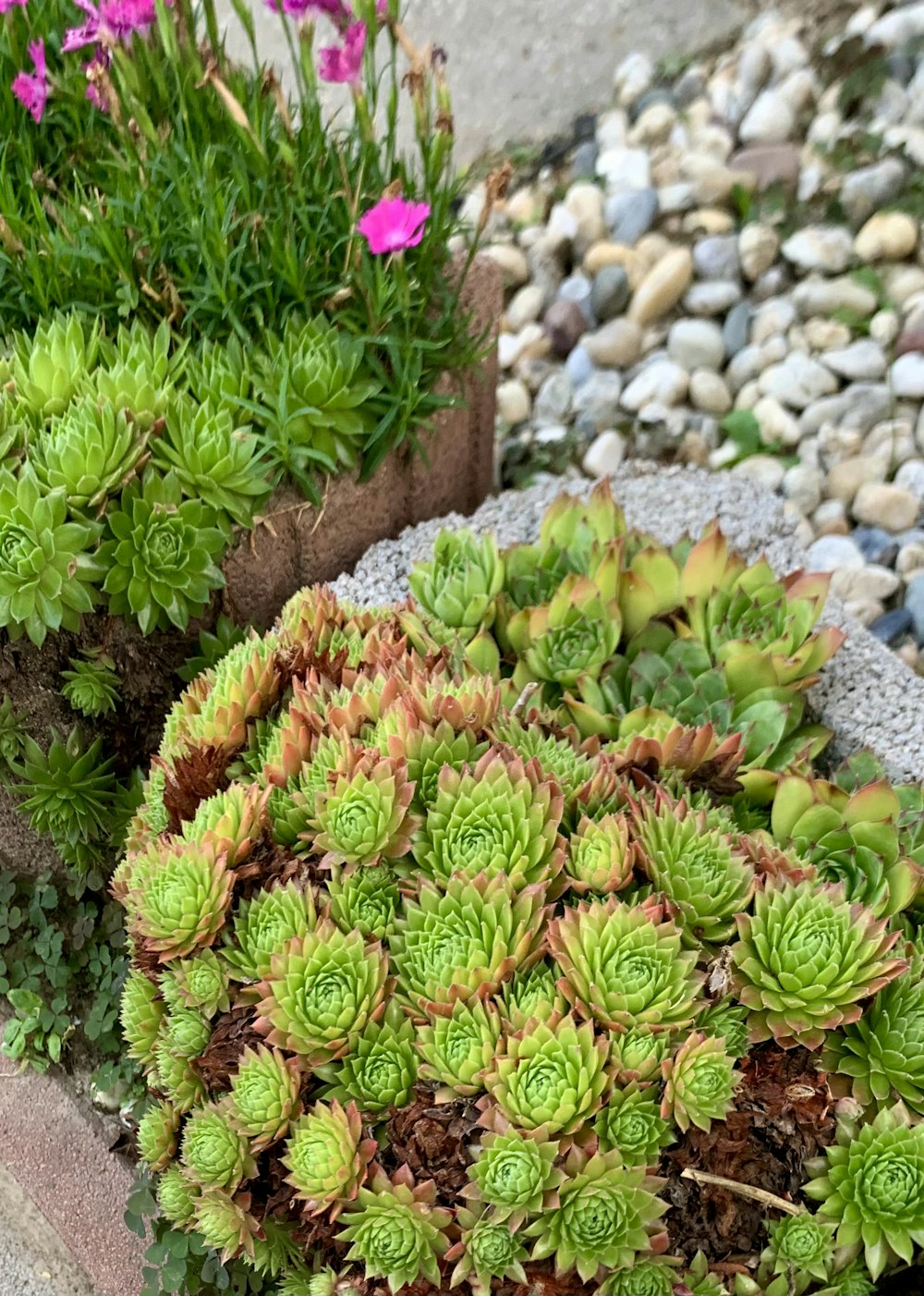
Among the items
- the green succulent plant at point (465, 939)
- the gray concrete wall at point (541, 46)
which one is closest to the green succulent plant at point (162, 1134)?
the green succulent plant at point (465, 939)

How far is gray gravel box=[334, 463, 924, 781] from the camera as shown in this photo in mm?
1728

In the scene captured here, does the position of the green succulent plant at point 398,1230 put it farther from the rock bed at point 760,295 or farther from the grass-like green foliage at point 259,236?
the rock bed at point 760,295

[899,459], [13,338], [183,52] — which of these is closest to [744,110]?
[899,459]

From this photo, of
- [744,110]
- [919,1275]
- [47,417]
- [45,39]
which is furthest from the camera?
[744,110]

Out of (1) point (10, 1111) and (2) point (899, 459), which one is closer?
(1) point (10, 1111)

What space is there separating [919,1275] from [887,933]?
382mm

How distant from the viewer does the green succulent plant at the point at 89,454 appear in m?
1.63

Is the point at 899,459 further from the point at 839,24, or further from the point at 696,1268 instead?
the point at 696,1268

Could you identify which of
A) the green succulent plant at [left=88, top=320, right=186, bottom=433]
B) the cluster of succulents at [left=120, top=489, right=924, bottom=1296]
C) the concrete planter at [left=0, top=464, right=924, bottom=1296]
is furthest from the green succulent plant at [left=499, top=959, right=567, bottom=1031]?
the green succulent plant at [left=88, top=320, right=186, bottom=433]

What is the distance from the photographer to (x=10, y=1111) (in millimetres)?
1965

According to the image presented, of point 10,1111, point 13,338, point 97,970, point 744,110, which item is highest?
point 13,338

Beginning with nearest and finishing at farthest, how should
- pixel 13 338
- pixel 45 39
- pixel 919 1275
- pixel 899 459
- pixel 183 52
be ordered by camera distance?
pixel 919 1275 < pixel 13 338 < pixel 183 52 < pixel 45 39 < pixel 899 459

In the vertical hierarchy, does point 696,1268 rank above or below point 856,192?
below

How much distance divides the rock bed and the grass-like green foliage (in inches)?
36.1
